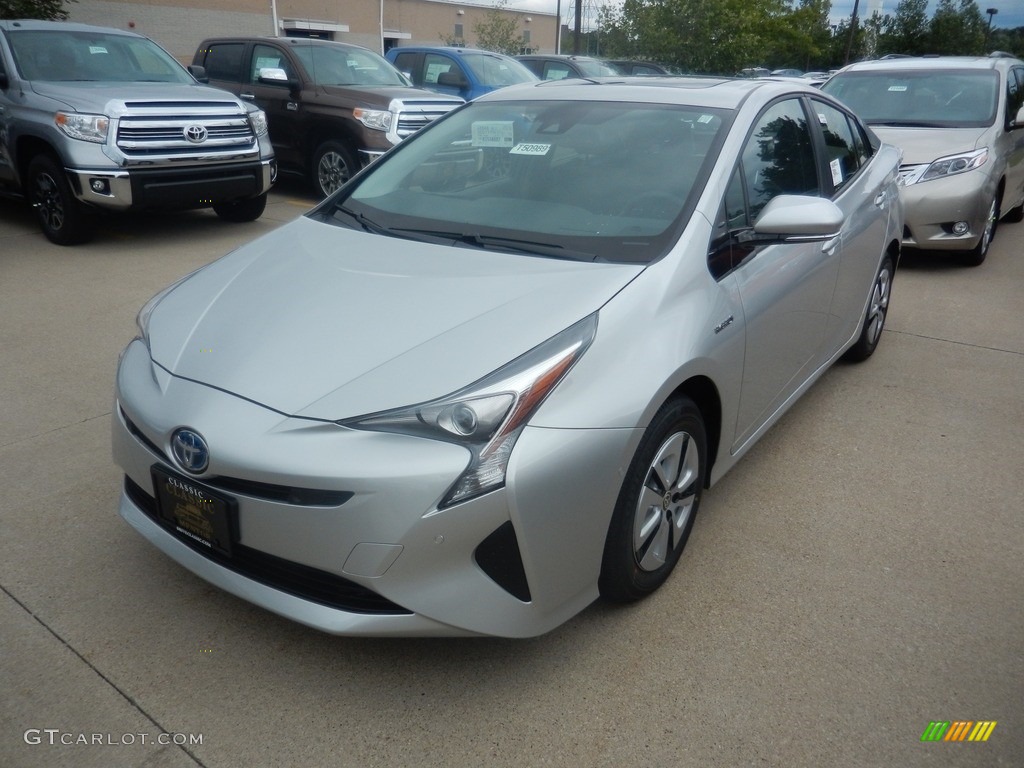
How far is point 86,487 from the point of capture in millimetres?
3543

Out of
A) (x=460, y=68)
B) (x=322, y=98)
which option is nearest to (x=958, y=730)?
(x=322, y=98)

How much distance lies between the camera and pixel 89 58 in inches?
308

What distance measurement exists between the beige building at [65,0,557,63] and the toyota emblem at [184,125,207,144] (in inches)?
557

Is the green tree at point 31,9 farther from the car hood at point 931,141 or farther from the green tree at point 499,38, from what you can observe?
the green tree at point 499,38

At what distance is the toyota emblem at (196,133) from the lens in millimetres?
7305

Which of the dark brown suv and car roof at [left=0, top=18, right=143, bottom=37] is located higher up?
car roof at [left=0, top=18, right=143, bottom=37]

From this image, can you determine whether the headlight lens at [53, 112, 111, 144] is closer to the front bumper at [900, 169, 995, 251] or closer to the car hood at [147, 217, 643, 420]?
the car hood at [147, 217, 643, 420]

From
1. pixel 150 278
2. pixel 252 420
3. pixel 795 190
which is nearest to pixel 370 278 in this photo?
pixel 252 420

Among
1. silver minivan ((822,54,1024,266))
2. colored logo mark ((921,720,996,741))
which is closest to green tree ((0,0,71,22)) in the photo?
silver minivan ((822,54,1024,266))

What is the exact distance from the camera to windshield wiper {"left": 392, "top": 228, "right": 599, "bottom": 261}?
2.92 m

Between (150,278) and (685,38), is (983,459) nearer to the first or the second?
(150,278)

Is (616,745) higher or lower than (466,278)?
lower

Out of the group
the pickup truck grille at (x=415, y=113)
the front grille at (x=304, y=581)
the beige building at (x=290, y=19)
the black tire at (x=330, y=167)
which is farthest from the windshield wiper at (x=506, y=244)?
the beige building at (x=290, y=19)

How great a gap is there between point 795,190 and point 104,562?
315 centimetres
